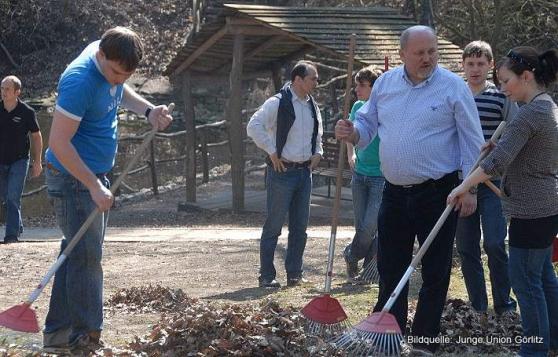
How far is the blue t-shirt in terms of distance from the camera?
570 cm

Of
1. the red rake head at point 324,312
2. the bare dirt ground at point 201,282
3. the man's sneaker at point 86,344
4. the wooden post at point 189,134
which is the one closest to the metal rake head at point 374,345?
the red rake head at point 324,312

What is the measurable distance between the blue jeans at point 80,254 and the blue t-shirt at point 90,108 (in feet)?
0.42

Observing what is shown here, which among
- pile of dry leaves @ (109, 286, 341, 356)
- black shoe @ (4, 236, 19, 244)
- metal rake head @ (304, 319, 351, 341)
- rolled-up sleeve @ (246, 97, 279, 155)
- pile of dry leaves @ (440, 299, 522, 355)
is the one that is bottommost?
black shoe @ (4, 236, 19, 244)

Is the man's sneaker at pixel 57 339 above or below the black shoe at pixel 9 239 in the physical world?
above

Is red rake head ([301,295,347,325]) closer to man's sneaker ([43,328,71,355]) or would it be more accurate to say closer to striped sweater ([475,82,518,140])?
man's sneaker ([43,328,71,355])

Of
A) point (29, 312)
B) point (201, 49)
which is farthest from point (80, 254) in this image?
point (201, 49)

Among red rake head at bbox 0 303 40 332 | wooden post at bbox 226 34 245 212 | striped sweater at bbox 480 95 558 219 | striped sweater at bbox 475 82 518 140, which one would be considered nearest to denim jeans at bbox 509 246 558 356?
striped sweater at bbox 480 95 558 219

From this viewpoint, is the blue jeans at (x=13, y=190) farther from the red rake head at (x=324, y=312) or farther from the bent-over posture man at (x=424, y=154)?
the bent-over posture man at (x=424, y=154)

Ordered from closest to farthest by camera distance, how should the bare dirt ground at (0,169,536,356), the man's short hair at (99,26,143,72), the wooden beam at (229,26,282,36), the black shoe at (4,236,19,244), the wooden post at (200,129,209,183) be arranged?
the man's short hair at (99,26,143,72), the bare dirt ground at (0,169,536,356), the black shoe at (4,236,19,244), the wooden beam at (229,26,282,36), the wooden post at (200,129,209,183)

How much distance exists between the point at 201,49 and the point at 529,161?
9.46 metres

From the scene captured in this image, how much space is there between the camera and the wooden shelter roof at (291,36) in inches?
514

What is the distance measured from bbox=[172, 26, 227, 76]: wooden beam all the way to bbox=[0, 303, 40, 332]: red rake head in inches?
342

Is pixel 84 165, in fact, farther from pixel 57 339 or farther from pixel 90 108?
pixel 57 339

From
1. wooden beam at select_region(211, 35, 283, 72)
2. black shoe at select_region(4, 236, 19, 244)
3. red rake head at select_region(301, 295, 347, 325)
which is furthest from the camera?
wooden beam at select_region(211, 35, 283, 72)
